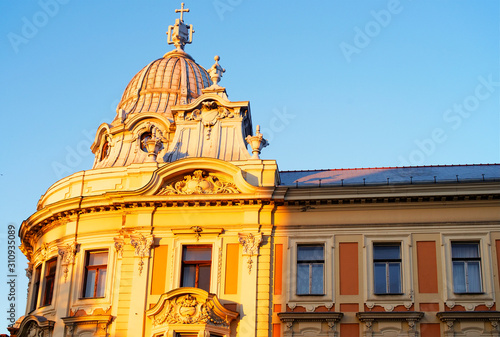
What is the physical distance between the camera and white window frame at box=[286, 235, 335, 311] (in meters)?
28.0

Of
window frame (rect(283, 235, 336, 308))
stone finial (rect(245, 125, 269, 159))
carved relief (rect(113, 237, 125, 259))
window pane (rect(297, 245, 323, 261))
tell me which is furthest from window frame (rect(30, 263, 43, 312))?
window pane (rect(297, 245, 323, 261))

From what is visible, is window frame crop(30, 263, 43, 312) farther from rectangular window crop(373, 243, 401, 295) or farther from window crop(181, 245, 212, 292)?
rectangular window crop(373, 243, 401, 295)

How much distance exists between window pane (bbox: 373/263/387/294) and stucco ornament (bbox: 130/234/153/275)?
8.19 meters

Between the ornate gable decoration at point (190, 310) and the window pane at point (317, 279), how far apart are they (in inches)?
115

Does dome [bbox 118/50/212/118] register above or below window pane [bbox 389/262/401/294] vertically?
above

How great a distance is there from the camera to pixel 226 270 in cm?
2894

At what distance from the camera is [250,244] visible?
29.1 metres

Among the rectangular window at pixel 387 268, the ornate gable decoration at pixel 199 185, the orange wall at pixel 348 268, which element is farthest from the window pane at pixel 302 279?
the ornate gable decoration at pixel 199 185

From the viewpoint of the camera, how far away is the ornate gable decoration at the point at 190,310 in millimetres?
27750

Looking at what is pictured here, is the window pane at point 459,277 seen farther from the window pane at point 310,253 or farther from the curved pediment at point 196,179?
the curved pediment at point 196,179

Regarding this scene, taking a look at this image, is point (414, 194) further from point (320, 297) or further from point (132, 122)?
point (132, 122)

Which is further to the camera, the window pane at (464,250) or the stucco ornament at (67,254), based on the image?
the stucco ornament at (67,254)

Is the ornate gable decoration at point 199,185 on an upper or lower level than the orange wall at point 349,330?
upper

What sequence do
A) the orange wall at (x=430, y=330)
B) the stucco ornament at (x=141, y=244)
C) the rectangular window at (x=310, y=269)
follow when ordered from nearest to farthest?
the orange wall at (x=430, y=330) → the rectangular window at (x=310, y=269) → the stucco ornament at (x=141, y=244)
